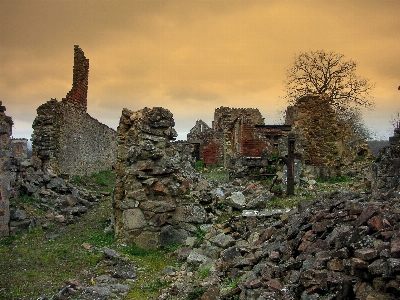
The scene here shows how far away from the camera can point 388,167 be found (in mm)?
9469

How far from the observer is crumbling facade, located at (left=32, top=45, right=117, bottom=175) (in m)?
16.7

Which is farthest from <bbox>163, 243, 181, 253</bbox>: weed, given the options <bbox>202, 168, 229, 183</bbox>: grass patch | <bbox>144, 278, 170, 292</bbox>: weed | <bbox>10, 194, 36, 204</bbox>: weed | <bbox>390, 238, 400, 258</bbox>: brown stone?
<bbox>202, 168, 229, 183</bbox>: grass patch

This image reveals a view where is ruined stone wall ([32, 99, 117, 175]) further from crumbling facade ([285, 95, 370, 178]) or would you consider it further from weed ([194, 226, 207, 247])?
weed ([194, 226, 207, 247])

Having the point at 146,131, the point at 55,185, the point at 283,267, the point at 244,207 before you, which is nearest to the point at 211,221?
the point at 244,207

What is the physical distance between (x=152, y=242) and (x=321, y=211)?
3626mm

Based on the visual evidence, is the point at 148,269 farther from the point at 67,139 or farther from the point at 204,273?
the point at 67,139

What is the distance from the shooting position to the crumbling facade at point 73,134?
16656 millimetres

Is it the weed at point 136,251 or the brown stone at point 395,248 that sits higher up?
the brown stone at point 395,248

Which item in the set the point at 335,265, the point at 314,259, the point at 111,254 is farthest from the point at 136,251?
the point at 335,265

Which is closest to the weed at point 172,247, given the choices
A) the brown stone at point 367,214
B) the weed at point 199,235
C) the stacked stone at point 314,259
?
the weed at point 199,235

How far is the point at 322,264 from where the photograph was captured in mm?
4461

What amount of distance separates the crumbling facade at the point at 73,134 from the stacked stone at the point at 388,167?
11.8 metres

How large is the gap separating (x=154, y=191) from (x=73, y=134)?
1171 cm

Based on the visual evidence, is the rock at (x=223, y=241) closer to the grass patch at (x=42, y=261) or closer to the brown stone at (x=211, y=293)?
the brown stone at (x=211, y=293)
